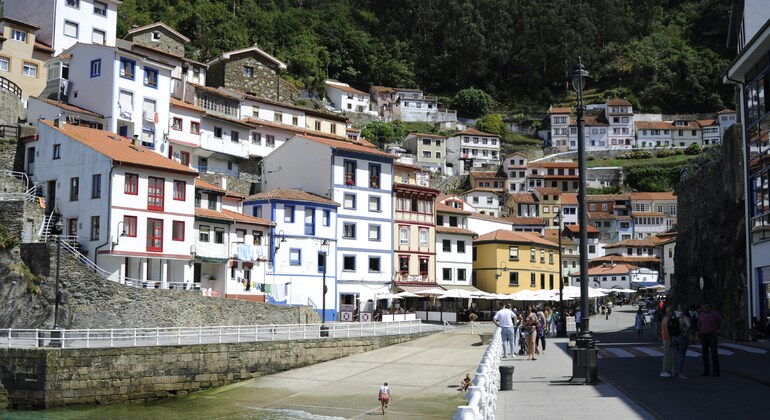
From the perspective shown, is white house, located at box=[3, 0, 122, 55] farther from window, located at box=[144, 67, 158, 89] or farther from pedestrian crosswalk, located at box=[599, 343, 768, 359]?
pedestrian crosswalk, located at box=[599, 343, 768, 359]

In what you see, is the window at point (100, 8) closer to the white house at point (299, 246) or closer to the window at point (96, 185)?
the white house at point (299, 246)

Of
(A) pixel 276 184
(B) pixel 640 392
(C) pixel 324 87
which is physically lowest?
(B) pixel 640 392

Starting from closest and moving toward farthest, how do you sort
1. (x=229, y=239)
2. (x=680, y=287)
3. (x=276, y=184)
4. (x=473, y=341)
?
(x=473, y=341) < (x=680, y=287) < (x=229, y=239) < (x=276, y=184)

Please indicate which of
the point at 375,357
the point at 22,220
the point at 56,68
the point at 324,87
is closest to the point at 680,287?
the point at 375,357

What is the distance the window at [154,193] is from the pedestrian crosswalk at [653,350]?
25.0 metres

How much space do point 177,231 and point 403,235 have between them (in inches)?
874

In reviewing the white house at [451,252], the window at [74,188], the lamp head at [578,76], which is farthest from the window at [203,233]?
the lamp head at [578,76]

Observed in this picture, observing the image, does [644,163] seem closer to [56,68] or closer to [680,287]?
[680,287]

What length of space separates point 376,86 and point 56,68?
315 feet

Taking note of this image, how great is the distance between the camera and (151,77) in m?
55.8

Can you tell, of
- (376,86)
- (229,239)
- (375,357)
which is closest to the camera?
(375,357)

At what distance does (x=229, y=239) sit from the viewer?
4884 centimetres

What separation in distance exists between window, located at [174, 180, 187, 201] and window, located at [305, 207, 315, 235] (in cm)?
1213

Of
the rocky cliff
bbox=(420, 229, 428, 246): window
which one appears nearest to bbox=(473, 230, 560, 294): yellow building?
bbox=(420, 229, 428, 246): window
